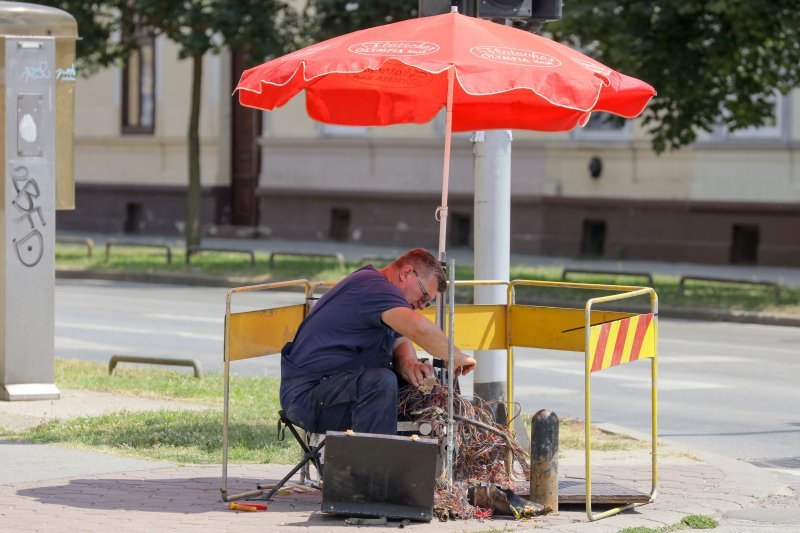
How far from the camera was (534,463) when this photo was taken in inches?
300

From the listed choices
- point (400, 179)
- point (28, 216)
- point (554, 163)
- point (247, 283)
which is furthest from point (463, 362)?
point (400, 179)

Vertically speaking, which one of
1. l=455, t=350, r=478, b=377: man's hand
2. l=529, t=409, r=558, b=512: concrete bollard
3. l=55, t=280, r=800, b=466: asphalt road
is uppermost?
l=455, t=350, r=478, b=377: man's hand

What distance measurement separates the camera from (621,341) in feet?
25.5

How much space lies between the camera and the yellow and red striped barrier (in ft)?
24.6

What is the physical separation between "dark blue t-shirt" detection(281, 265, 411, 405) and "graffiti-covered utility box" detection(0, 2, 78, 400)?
3.52 m

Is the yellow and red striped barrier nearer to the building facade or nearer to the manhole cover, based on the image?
the manhole cover

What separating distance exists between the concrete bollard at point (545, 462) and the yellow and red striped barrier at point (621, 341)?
355 millimetres

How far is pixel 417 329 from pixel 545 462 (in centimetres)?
90

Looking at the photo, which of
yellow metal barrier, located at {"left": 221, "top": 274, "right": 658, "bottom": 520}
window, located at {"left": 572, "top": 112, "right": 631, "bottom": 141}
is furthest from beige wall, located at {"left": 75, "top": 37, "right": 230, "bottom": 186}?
yellow metal barrier, located at {"left": 221, "top": 274, "right": 658, "bottom": 520}

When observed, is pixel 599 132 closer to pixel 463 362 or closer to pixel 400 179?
pixel 400 179

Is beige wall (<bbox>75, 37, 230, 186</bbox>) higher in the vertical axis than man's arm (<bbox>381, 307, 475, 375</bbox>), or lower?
higher

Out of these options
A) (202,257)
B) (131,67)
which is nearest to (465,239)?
(202,257)

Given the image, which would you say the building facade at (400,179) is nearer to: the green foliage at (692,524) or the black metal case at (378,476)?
the green foliage at (692,524)

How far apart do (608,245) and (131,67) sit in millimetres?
14040
